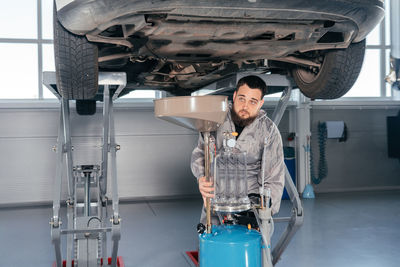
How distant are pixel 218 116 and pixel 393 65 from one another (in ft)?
15.9

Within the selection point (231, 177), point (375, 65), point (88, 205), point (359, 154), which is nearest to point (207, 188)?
point (231, 177)

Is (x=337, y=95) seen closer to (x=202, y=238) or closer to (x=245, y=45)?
(x=245, y=45)

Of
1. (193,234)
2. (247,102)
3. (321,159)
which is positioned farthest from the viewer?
(321,159)

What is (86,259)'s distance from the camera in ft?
7.56

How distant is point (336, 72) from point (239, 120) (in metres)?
0.62

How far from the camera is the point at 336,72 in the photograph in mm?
2178

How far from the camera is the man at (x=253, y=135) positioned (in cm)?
196

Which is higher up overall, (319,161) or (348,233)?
(319,161)

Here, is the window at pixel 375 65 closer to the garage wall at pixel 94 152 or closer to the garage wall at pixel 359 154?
the garage wall at pixel 359 154

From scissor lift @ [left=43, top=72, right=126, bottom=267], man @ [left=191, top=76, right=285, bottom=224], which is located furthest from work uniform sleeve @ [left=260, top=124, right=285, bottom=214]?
scissor lift @ [left=43, top=72, right=126, bottom=267]

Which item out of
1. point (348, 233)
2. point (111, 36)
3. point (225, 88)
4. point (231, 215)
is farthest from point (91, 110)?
point (348, 233)

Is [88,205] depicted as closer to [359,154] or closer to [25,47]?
[25,47]

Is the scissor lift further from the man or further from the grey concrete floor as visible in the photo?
the man

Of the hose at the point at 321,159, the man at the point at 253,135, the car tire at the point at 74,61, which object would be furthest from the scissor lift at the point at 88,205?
the hose at the point at 321,159
